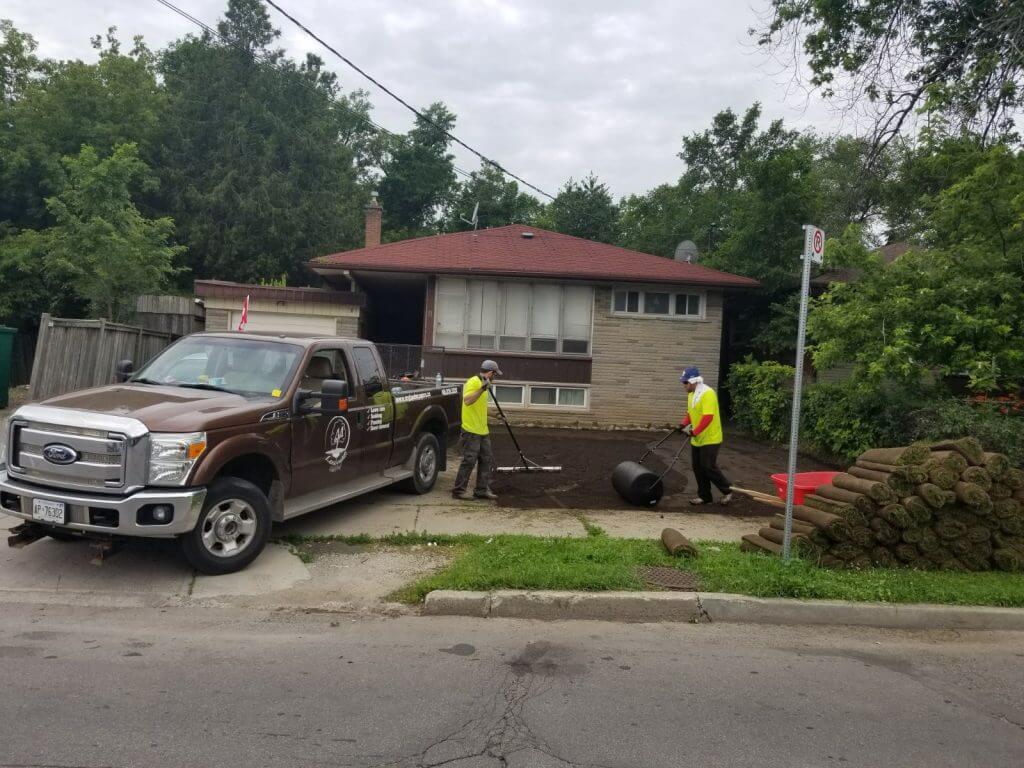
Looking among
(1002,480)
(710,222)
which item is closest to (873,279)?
(1002,480)

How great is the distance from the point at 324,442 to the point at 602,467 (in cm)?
556

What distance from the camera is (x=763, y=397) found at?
1536cm

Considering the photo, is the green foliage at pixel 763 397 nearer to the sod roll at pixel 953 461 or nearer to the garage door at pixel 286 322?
the sod roll at pixel 953 461

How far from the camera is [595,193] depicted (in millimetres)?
36406

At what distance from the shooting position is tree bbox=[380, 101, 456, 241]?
42.2 meters

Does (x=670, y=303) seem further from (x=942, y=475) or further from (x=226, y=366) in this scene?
(x=226, y=366)

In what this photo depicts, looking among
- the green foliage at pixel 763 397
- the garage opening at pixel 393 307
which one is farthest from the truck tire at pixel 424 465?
the garage opening at pixel 393 307

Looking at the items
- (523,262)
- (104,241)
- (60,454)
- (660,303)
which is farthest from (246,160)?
(60,454)

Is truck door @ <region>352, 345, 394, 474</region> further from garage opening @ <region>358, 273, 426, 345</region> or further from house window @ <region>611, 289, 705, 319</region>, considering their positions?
house window @ <region>611, 289, 705, 319</region>

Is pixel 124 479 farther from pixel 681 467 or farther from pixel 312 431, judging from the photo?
pixel 681 467

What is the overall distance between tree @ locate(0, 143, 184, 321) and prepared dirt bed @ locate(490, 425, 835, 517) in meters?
10.1

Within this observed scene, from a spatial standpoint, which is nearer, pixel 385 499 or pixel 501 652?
pixel 501 652

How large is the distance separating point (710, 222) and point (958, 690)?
90.7 ft

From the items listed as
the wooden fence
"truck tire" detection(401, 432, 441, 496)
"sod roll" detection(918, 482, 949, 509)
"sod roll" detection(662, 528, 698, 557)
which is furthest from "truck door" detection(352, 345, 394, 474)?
the wooden fence
